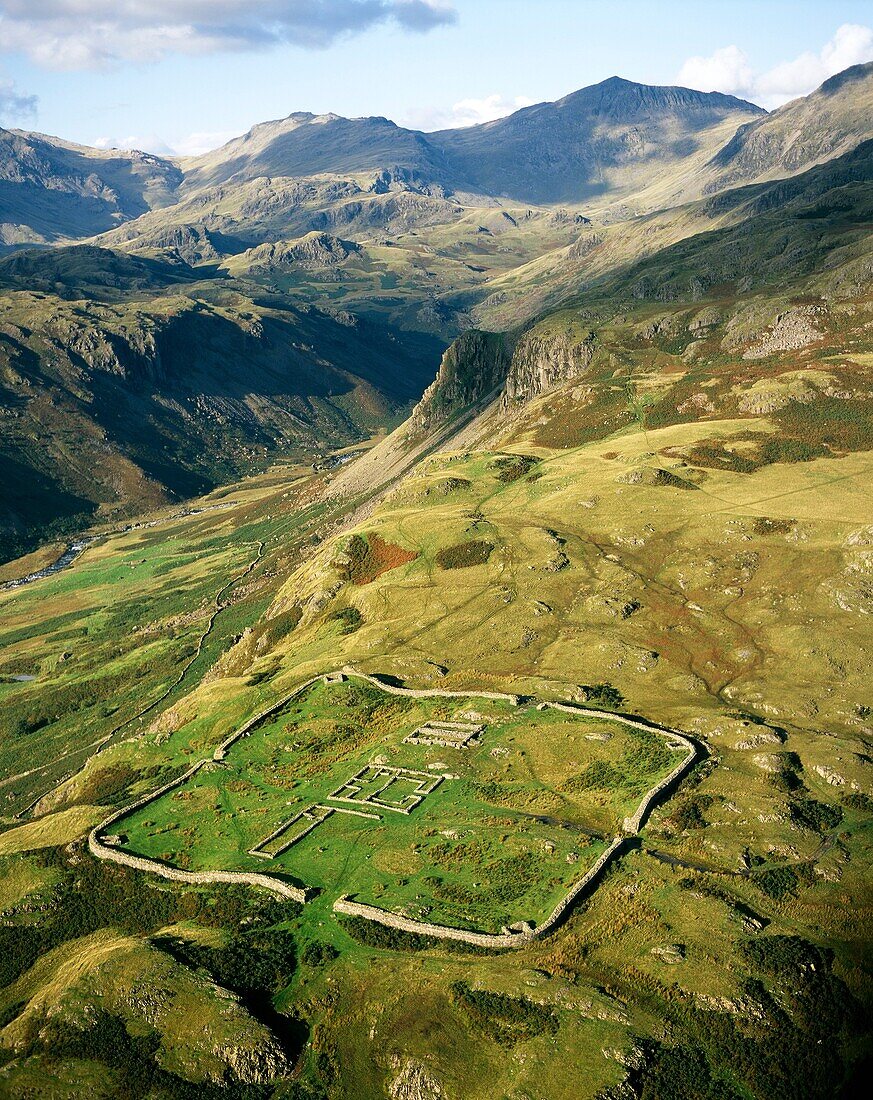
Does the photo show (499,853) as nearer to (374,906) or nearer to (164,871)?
(374,906)

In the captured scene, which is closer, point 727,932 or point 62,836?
point 727,932

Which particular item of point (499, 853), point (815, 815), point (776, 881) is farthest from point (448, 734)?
point (776, 881)

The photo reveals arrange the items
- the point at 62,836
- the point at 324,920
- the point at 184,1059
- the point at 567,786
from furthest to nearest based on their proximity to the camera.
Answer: the point at 62,836, the point at 567,786, the point at 324,920, the point at 184,1059

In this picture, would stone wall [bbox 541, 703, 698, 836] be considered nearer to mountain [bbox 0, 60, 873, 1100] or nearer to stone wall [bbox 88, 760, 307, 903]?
mountain [bbox 0, 60, 873, 1100]

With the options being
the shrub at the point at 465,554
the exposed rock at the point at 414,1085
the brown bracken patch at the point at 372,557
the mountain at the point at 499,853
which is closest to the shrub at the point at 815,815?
the mountain at the point at 499,853

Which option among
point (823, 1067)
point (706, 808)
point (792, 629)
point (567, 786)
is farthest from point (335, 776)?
point (792, 629)

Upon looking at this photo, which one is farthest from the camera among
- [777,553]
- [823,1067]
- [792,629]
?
[777,553]

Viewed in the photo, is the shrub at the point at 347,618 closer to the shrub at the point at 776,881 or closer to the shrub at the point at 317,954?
the shrub at the point at 317,954

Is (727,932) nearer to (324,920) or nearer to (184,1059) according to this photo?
(324,920)
